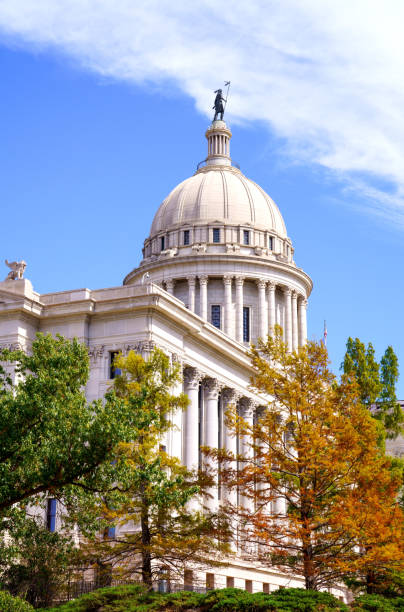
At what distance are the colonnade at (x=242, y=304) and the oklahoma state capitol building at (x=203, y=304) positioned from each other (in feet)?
0.39

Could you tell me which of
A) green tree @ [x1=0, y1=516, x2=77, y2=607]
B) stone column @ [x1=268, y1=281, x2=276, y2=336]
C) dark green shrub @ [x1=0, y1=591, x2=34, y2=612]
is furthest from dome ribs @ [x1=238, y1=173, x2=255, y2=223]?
dark green shrub @ [x1=0, y1=591, x2=34, y2=612]

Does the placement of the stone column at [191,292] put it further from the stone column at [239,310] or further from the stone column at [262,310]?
the stone column at [262,310]

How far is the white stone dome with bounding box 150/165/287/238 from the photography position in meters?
93.6

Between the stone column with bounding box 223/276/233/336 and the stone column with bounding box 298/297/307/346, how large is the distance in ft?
36.5

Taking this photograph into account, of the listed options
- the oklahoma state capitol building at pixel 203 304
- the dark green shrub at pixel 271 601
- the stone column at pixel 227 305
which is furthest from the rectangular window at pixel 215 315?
the dark green shrub at pixel 271 601

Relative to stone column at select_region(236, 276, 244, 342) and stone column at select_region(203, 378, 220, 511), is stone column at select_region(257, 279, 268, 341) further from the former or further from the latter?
stone column at select_region(203, 378, 220, 511)

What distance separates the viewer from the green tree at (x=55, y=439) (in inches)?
1105

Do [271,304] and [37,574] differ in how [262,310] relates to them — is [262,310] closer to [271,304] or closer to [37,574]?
[271,304]

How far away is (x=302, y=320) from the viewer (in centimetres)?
9681

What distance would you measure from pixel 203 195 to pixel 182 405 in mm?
57243

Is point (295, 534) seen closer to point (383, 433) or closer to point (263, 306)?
point (383, 433)

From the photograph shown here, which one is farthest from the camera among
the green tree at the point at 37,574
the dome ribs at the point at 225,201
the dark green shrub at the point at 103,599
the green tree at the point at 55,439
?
the dome ribs at the point at 225,201

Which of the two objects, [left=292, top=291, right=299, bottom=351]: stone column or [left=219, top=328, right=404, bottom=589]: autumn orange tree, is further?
[left=292, top=291, right=299, bottom=351]: stone column

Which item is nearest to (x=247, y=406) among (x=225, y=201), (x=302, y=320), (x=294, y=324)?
(x=294, y=324)
